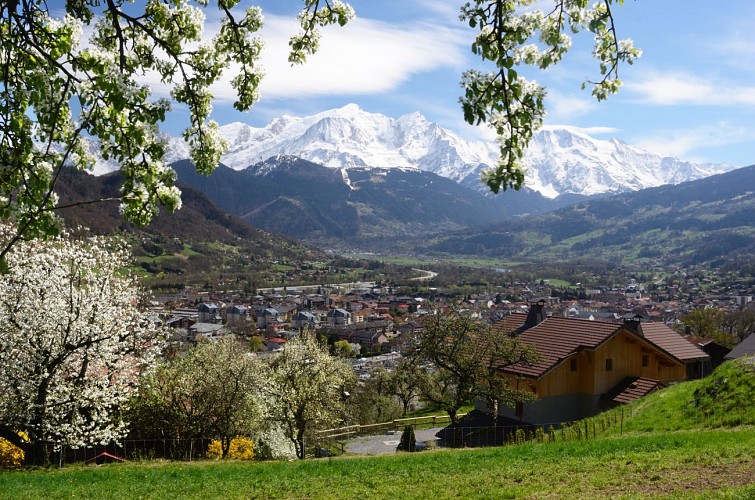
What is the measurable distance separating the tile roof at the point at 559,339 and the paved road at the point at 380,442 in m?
6.66

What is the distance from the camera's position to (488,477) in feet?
37.6

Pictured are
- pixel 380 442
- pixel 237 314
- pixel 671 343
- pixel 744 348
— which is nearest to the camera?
pixel 380 442

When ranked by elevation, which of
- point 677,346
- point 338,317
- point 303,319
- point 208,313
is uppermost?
point 208,313

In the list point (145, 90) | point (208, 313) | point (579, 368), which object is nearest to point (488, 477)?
point (145, 90)

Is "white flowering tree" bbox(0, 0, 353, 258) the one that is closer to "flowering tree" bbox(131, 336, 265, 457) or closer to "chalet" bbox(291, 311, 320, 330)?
"flowering tree" bbox(131, 336, 265, 457)

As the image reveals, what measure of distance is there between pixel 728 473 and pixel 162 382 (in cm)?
2411

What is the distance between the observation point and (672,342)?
36781 millimetres

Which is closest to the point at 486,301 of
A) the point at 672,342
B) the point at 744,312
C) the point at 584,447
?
the point at 744,312

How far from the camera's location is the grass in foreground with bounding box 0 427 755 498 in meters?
9.77

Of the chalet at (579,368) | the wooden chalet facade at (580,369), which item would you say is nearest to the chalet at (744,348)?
the chalet at (579,368)

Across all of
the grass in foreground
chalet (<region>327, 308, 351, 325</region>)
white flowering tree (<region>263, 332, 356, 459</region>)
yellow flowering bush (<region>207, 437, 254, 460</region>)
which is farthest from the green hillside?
chalet (<region>327, 308, 351, 325</region>)

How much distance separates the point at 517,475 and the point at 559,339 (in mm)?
19233

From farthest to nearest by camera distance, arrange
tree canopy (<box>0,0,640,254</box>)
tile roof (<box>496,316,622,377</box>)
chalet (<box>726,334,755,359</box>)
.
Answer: chalet (<box>726,334,755,359</box>) < tile roof (<box>496,316,622,377</box>) < tree canopy (<box>0,0,640,254</box>)

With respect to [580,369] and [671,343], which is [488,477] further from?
[671,343]
